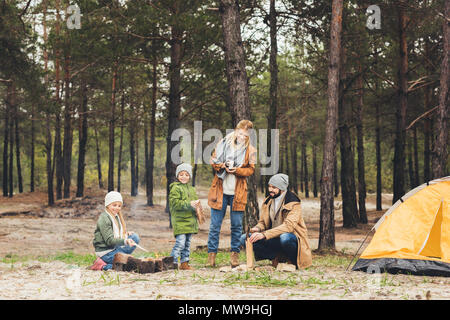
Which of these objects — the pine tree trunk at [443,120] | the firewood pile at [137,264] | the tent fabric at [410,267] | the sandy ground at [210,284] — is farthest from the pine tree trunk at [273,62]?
the firewood pile at [137,264]

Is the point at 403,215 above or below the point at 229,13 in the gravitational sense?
below

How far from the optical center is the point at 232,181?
286 inches

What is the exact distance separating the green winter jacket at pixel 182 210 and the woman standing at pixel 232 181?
309 millimetres

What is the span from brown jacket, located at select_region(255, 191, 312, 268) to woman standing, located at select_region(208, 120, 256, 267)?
44cm

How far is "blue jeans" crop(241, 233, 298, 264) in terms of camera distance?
6.67m

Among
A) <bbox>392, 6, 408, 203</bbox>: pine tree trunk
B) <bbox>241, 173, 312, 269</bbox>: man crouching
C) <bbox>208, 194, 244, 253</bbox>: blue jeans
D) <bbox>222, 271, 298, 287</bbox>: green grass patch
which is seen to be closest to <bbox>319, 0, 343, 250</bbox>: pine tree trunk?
<bbox>208, 194, 244, 253</bbox>: blue jeans

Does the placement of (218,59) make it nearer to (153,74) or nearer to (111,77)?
(153,74)

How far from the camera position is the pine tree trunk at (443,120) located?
1173cm

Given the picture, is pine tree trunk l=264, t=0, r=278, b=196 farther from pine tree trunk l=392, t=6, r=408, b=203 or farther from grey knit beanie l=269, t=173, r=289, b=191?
grey knit beanie l=269, t=173, r=289, b=191

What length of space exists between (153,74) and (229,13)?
15544 millimetres

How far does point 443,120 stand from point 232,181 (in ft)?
23.3

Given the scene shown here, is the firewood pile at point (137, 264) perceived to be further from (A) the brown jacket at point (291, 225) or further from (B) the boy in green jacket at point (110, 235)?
(A) the brown jacket at point (291, 225)

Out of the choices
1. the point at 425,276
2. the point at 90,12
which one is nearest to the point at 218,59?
the point at 90,12

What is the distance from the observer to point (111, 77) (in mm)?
26328
